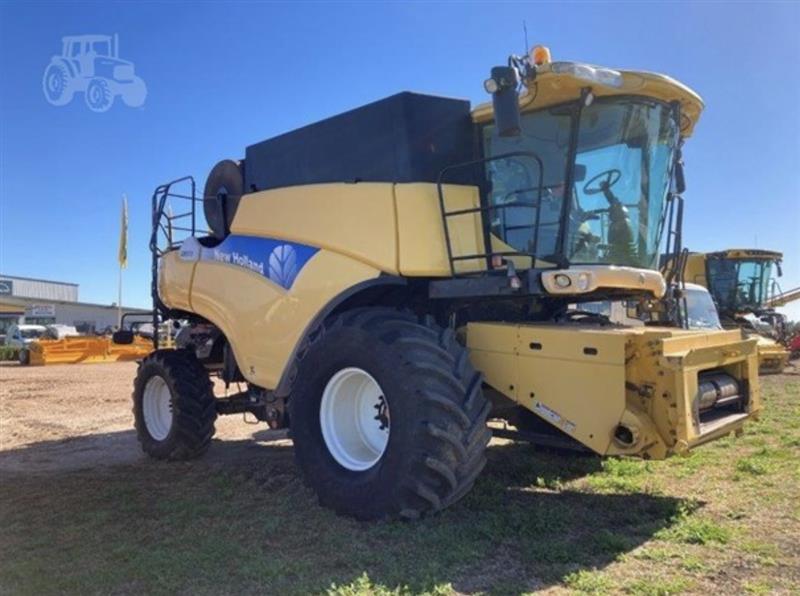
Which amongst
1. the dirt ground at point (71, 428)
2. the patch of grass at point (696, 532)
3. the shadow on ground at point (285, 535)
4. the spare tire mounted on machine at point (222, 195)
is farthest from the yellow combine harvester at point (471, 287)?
the dirt ground at point (71, 428)

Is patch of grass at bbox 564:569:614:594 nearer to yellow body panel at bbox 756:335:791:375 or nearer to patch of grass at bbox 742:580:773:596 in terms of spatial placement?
patch of grass at bbox 742:580:773:596

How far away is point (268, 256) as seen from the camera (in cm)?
618

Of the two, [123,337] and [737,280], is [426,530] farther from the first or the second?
[737,280]

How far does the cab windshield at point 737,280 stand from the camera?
21.2m

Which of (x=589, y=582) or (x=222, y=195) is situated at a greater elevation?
(x=222, y=195)

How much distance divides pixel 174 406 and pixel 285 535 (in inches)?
134

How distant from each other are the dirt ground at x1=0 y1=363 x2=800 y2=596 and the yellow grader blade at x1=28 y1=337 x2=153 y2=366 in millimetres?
20969

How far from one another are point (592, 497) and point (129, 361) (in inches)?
1028

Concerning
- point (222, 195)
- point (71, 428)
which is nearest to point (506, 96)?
point (222, 195)

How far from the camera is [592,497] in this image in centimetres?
542

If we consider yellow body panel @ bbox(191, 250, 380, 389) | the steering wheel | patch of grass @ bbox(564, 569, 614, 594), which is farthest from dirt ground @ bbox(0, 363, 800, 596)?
the steering wheel

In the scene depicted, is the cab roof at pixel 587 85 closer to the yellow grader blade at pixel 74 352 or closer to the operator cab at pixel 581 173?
the operator cab at pixel 581 173

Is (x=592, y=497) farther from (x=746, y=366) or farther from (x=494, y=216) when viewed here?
(x=494, y=216)

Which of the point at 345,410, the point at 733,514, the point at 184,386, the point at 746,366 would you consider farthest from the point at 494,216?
the point at 184,386
